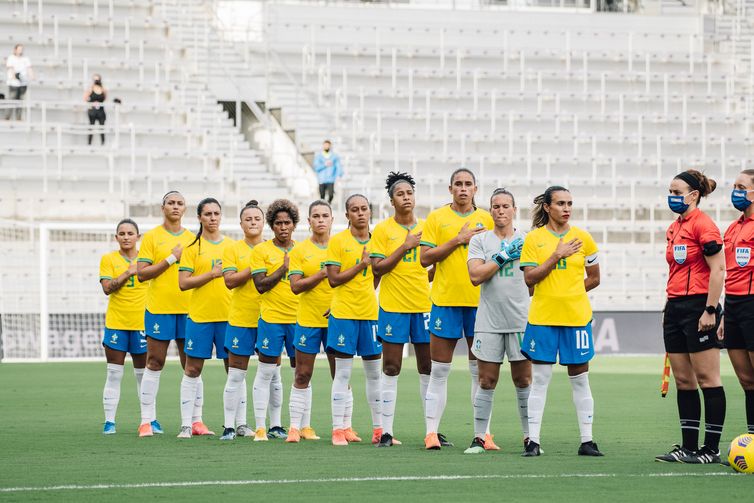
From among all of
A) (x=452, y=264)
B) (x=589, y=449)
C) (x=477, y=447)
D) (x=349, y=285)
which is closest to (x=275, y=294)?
(x=349, y=285)

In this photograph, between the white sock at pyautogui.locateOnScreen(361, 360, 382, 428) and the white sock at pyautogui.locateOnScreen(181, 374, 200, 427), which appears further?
the white sock at pyautogui.locateOnScreen(181, 374, 200, 427)

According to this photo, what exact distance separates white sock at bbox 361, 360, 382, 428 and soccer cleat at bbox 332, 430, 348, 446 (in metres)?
0.28

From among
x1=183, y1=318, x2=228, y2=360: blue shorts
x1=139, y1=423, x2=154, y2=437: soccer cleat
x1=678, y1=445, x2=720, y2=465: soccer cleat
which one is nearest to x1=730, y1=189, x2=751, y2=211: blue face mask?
x1=678, y1=445, x2=720, y2=465: soccer cleat

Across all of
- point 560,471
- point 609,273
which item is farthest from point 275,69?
point 560,471

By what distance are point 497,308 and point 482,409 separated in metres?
0.82

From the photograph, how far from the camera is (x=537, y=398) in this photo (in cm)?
938

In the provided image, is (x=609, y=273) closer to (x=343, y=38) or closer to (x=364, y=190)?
(x=364, y=190)

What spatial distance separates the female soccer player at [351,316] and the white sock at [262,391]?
814 millimetres

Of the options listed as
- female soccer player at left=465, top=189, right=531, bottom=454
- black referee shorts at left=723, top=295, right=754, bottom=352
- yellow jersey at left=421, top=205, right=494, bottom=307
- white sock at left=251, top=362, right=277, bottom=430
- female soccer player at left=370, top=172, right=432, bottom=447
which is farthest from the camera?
white sock at left=251, top=362, right=277, bottom=430

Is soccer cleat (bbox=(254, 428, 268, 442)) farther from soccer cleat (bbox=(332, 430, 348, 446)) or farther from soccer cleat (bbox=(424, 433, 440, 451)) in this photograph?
soccer cleat (bbox=(424, 433, 440, 451))

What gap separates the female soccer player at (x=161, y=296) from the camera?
1143 centimetres

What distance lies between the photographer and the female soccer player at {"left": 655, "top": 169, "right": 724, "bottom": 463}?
29.4ft

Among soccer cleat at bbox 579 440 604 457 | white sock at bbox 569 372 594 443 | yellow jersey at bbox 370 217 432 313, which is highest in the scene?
yellow jersey at bbox 370 217 432 313

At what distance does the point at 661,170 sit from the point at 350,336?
2014 centimetres
